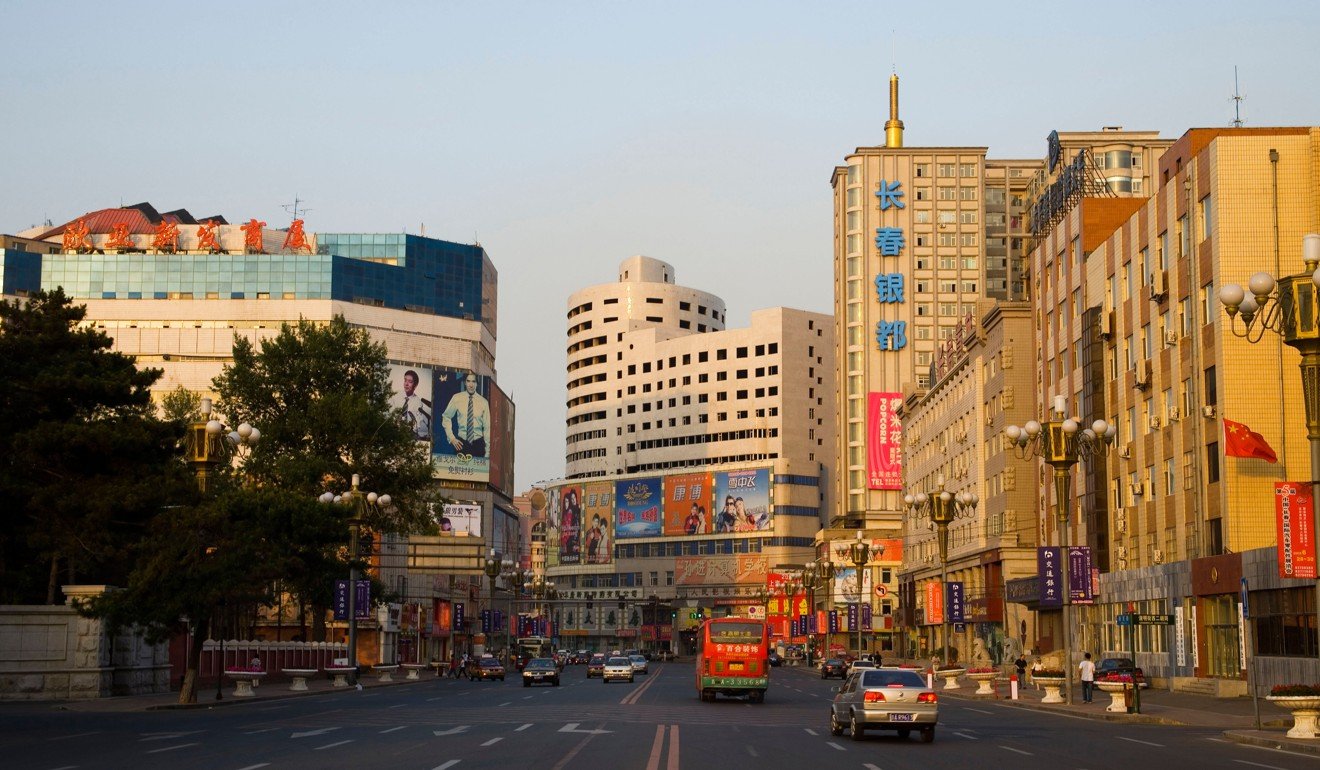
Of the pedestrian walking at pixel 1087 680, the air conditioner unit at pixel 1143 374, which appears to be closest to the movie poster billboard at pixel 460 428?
the air conditioner unit at pixel 1143 374

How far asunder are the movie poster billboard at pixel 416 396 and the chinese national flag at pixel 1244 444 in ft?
313

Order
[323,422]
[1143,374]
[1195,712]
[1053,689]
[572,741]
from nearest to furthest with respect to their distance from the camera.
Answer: [572,741] → [1195,712] → [1053,689] → [1143,374] → [323,422]

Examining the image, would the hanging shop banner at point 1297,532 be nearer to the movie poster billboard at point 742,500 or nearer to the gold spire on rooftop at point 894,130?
the gold spire on rooftop at point 894,130

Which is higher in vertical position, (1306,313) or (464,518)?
(1306,313)

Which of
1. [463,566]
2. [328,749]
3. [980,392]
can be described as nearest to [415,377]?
[463,566]

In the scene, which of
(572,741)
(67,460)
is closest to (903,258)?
(67,460)

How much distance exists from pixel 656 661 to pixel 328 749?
169 metres

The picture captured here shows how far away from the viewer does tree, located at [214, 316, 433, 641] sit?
7612 centimetres

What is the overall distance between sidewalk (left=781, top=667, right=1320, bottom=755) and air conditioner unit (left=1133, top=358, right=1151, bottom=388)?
13087mm

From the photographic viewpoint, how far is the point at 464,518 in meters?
128

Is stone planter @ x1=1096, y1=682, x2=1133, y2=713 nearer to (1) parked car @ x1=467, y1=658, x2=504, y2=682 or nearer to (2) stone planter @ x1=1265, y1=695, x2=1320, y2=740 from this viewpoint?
(2) stone planter @ x1=1265, y1=695, x2=1320, y2=740

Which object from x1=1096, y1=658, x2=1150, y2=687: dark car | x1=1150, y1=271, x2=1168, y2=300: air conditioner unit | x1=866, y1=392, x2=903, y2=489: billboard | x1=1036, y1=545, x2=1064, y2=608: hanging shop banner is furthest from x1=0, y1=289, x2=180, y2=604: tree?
x1=866, y1=392, x2=903, y2=489: billboard

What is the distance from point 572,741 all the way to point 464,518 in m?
101

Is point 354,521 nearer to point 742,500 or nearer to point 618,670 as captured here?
point 618,670
